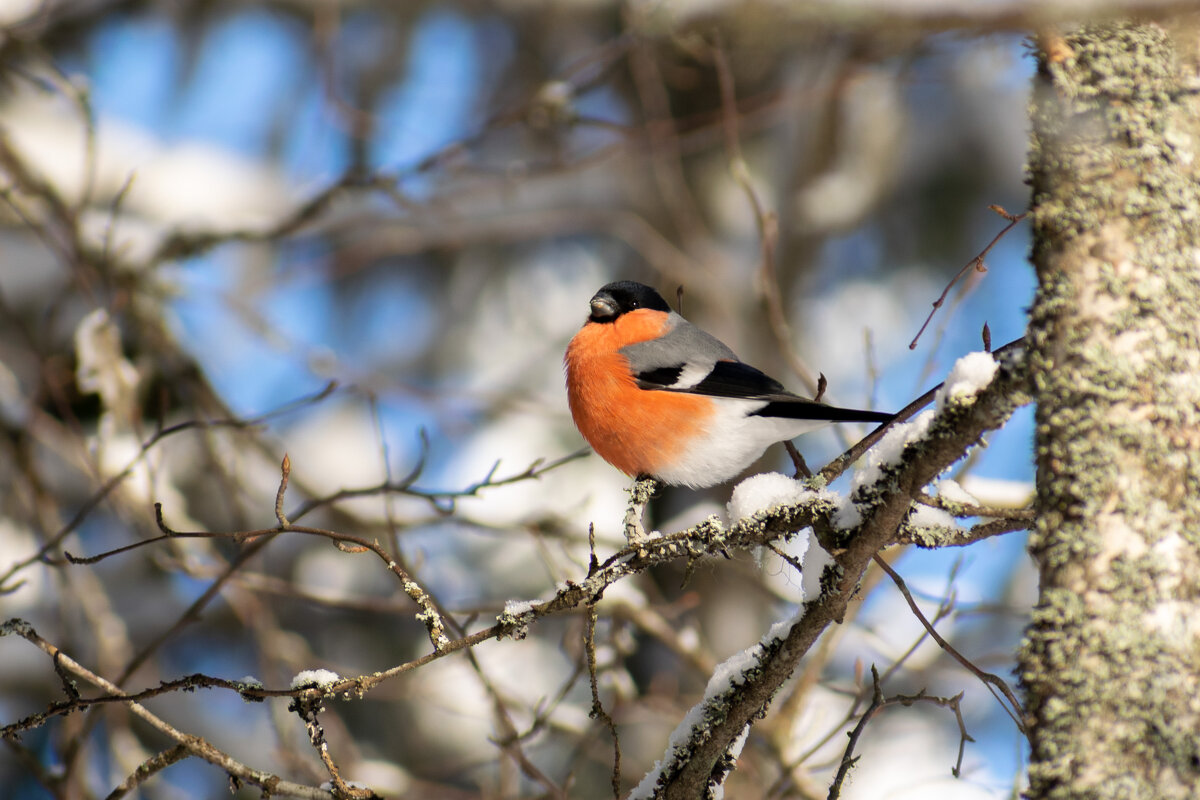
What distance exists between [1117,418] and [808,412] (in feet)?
3.56

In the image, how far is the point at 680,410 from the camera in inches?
89.4

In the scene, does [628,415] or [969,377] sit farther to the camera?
[628,415]

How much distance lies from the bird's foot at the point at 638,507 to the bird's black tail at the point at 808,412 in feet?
1.05

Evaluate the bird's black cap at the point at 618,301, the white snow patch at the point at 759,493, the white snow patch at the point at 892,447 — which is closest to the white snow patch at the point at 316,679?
the white snow patch at the point at 759,493

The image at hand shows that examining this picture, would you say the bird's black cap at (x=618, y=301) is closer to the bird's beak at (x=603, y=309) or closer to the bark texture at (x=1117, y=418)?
the bird's beak at (x=603, y=309)

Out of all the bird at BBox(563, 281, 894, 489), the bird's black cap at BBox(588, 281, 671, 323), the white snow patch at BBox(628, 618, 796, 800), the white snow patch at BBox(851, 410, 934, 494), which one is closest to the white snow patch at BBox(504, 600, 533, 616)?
the white snow patch at BBox(628, 618, 796, 800)

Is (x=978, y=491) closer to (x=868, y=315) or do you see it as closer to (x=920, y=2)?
(x=920, y=2)

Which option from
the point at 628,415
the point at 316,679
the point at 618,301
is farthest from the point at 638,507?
the point at 618,301

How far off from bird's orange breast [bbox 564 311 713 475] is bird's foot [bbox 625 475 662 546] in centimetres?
5

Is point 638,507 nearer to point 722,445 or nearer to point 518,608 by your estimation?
point 722,445

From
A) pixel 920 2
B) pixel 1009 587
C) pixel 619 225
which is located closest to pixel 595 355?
pixel 920 2

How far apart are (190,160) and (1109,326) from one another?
5.27 meters

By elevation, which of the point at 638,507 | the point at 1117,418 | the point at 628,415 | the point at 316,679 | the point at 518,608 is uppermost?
the point at 628,415

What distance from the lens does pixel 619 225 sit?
16.9ft
